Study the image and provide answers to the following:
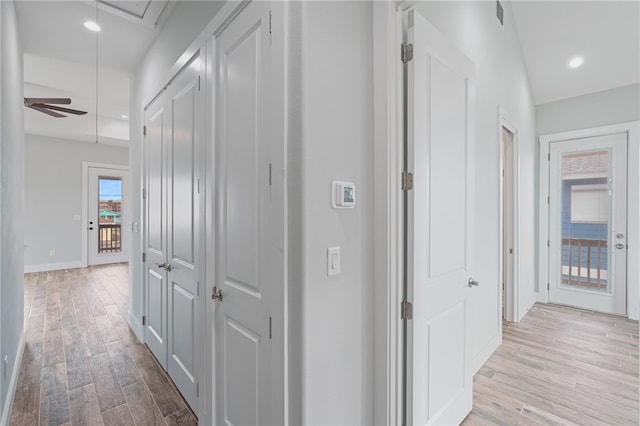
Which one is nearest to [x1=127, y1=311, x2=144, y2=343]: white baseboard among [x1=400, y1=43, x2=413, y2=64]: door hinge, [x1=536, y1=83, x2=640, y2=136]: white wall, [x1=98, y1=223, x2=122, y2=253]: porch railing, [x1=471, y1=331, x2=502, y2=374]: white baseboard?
[x1=471, y1=331, x2=502, y2=374]: white baseboard

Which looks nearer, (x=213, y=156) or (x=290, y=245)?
(x=290, y=245)

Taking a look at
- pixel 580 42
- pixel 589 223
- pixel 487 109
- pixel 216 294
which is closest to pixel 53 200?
pixel 216 294

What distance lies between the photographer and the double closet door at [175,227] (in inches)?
74.0

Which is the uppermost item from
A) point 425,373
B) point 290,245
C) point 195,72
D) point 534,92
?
point 534,92

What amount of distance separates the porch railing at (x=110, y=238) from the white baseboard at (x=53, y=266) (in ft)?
1.61

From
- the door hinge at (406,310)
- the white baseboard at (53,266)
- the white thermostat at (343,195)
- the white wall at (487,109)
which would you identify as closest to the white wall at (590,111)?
the white wall at (487,109)

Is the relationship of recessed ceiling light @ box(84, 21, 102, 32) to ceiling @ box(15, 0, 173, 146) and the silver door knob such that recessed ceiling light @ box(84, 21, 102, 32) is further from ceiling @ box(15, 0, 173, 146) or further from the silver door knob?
the silver door knob

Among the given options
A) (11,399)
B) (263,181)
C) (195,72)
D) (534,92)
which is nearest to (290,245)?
(263,181)

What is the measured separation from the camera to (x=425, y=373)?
4.80 feet

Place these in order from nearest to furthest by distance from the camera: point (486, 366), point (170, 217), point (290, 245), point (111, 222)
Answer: point (290, 245)
point (170, 217)
point (486, 366)
point (111, 222)

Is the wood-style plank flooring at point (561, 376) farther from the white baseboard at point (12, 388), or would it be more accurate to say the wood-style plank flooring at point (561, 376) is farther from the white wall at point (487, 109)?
the white baseboard at point (12, 388)

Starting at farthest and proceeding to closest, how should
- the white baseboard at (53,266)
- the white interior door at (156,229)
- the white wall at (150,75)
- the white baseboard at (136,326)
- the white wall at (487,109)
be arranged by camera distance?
the white baseboard at (53,266), the white baseboard at (136,326), the white interior door at (156,229), the white wall at (487,109), the white wall at (150,75)

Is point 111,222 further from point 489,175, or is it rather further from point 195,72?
point 489,175

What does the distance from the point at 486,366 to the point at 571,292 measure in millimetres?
2543
